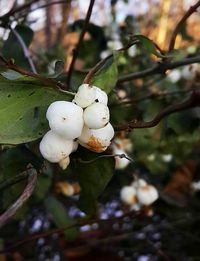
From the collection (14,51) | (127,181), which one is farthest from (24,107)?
(127,181)

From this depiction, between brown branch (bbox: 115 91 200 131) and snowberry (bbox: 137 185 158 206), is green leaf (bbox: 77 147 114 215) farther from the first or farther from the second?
snowberry (bbox: 137 185 158 206)

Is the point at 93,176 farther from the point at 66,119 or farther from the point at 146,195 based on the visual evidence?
the point at 146,195


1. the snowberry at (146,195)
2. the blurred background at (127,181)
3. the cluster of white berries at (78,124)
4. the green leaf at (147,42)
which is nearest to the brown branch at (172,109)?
the cluster of white berries at (78,124)

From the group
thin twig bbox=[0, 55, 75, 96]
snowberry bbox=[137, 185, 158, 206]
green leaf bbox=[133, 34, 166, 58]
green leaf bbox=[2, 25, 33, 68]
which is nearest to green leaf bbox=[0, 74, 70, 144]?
thin twig bbox=[0, 55, 75, 96]

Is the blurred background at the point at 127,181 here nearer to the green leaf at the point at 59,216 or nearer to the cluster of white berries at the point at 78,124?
the green leaf at the point at 59,216

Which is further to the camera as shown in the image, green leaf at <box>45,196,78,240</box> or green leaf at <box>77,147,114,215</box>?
green leaf at <box>45,196,78,240</box>

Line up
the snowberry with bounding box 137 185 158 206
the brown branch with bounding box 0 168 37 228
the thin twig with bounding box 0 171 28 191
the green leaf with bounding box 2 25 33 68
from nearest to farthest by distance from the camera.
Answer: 1. the brown branch with bounding box 0 168 37 228
2. the thin twig with bounding box 0 171 28 191
3. the green leaf with bounding box 2 25 33 68
4. the snowberry with bounding box 137 185 158 206
